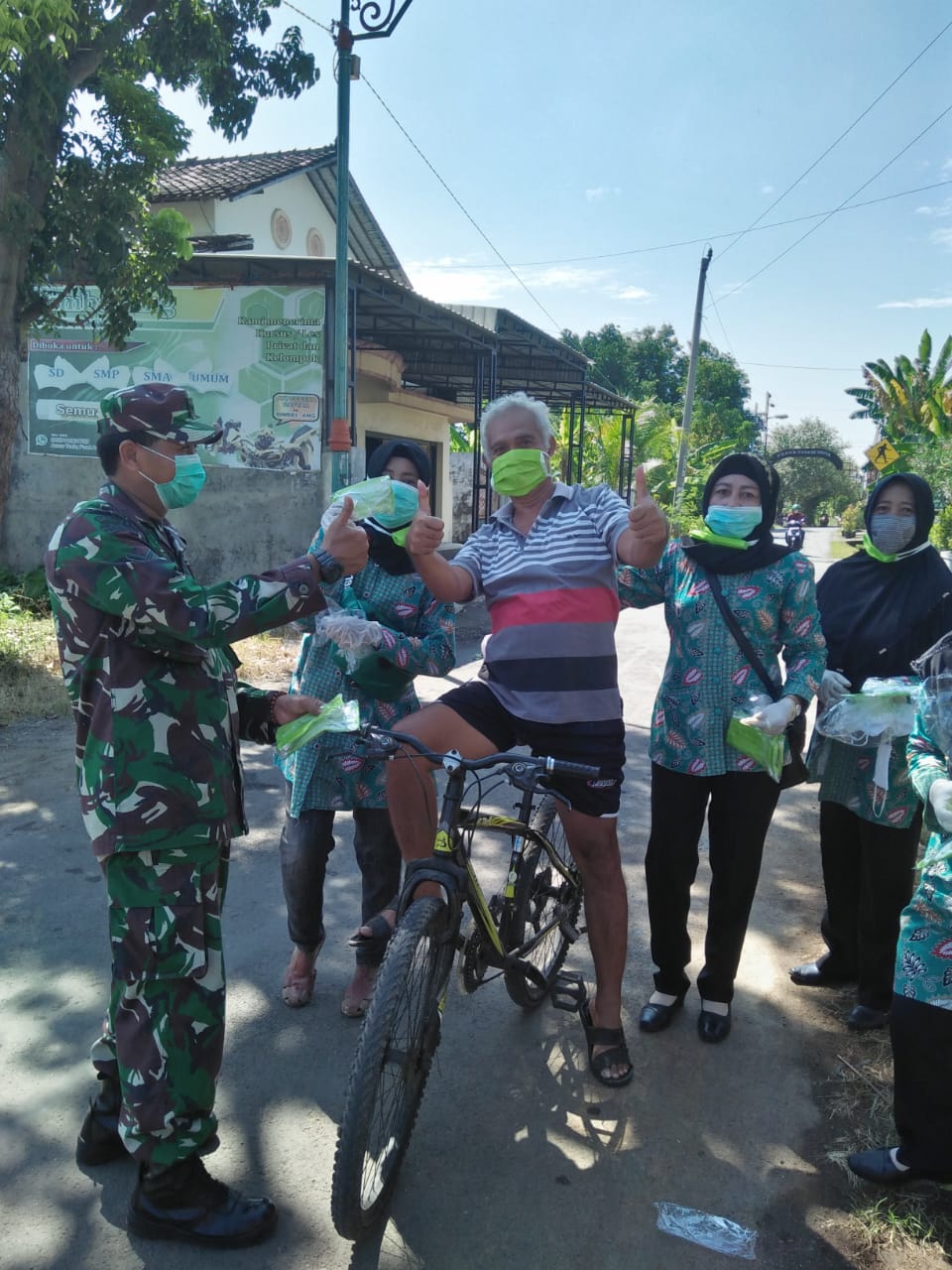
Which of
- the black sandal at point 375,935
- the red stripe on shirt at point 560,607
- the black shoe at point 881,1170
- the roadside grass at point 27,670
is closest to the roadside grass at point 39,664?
the roadside grass at point 27,670

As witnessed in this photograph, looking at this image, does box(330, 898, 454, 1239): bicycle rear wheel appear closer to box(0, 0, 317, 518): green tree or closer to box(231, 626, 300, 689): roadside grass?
box(231, 626, 300, 689): roadside grass

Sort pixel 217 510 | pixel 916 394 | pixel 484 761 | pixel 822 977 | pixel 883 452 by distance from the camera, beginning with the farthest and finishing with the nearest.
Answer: pixel 916 394 < pixel 883 452 < pixel 217 510 < pixel 822 977 < pixel 484 761

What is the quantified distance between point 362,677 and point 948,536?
70.6ft

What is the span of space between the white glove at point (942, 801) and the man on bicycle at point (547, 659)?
2.95 ft

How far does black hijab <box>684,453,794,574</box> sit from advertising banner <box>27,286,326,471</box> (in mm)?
8799

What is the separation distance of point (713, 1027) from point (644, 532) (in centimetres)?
176

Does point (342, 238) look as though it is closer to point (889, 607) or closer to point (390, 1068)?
point (889, 607)

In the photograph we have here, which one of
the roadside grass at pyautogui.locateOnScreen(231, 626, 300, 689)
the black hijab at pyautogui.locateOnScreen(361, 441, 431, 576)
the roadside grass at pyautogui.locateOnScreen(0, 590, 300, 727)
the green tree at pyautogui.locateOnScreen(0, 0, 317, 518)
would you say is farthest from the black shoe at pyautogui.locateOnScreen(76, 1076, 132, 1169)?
the green tree at pyautogui.locateOnScreen(0, 0, 317, 518)

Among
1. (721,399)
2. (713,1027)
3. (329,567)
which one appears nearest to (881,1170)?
(713,1027)

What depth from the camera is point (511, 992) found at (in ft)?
10.0

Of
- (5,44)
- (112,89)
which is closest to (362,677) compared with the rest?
(5,44)

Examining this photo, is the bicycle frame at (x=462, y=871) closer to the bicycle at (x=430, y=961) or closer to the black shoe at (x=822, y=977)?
the bicycle at (x=430, y=961)

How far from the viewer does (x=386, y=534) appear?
9.96ft

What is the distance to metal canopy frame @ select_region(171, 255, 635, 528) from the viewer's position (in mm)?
11086
